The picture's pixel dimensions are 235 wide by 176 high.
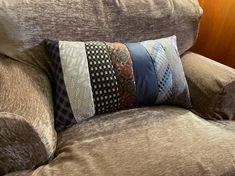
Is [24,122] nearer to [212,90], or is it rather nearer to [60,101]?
[60,101]

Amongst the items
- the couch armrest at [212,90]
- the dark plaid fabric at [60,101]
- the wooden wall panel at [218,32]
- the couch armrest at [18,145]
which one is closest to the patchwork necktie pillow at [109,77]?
the dark plaid fabric at [60,101]

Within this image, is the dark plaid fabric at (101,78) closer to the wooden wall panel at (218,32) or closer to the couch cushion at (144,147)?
the couch cushion at (144,147)

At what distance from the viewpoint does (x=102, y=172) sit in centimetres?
94

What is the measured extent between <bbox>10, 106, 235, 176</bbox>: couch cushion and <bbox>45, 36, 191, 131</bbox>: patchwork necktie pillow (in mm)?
60

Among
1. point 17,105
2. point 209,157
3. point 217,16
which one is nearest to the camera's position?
point 17,105

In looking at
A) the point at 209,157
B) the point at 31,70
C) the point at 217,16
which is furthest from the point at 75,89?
the point at 217,16

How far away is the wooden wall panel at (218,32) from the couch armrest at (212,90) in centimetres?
43

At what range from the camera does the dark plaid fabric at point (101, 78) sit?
119cm

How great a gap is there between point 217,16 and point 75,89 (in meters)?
1.09

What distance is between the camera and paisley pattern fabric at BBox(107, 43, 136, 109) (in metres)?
1.23

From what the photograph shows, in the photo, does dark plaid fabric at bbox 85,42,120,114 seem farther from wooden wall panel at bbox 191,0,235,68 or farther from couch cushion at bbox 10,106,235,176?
wooden wall panel at bbox 191,0,235,68

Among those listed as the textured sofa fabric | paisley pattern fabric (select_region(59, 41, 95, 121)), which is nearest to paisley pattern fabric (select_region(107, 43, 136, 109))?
paisley pattern fabric (select_region(59, 41, 95, 121))

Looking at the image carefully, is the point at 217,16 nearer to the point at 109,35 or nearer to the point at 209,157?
the point at 109,35

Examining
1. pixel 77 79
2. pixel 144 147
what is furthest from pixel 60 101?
pixel 144 147
